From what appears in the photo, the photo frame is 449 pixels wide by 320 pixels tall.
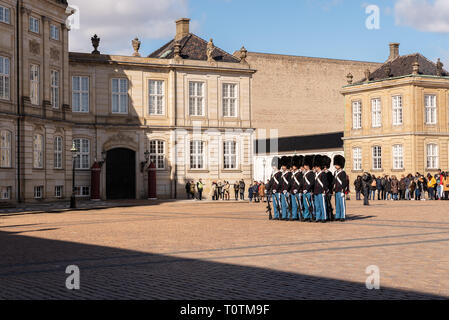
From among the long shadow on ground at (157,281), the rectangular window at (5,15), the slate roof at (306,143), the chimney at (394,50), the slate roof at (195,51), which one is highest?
the chimney at (394,50)

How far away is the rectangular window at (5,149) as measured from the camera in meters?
35.5

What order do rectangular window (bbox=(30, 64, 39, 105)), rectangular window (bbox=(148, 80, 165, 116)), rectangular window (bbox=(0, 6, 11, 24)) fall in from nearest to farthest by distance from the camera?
rectangular window (bbox=(0, 6, 11, 24)) → rectangular window (bbox=(30, 64, 39, 105)) → rectangular window (bbox=(148, 80, 165, 116))

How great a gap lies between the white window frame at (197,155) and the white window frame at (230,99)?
2.89 m

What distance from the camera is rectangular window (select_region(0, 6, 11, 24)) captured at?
35.2 meters

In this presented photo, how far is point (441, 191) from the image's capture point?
134 feet

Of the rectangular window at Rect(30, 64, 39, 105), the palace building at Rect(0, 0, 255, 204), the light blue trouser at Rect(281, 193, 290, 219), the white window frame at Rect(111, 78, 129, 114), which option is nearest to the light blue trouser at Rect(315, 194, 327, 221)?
the light blue trouser at Rect(281, 193, 290, 219)

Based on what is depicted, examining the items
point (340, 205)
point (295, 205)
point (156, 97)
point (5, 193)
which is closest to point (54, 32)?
point (5, 193)

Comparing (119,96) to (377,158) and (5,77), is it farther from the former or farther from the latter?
(377,158)

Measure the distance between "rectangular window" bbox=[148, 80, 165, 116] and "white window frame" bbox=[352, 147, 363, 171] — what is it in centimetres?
1665

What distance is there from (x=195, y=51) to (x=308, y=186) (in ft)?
98.9

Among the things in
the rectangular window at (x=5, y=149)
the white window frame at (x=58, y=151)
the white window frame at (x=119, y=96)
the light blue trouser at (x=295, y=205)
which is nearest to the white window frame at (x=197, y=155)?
the white window frame at (x=119, y=96)

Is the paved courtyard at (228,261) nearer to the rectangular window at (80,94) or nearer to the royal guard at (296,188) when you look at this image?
the royal guard at (296,188)

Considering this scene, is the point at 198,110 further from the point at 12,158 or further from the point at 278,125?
the point at 278,125

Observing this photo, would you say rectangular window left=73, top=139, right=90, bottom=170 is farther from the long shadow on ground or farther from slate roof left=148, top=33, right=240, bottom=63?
the long shadow on ground
